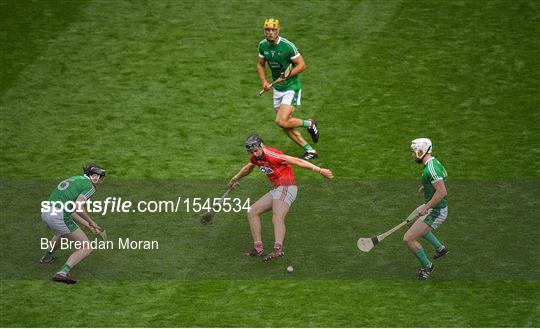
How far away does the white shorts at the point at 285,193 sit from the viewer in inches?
772

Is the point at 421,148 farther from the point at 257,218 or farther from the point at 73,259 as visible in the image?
the point at 73,259

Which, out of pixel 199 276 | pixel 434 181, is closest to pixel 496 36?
pixel 434 181

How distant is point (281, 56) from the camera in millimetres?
22312

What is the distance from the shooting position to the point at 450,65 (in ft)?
86.6

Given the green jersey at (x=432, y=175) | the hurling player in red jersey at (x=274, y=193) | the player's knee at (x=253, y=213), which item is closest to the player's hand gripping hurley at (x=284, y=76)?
the hurling player in red jersey at (x=274, y=193)

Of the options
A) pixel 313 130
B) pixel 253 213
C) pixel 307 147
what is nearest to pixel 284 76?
pixel 313 130

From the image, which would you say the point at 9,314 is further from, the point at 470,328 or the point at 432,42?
the point at 432,42

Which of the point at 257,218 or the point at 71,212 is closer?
the point at 71,212

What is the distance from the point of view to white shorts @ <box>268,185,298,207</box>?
772 inches

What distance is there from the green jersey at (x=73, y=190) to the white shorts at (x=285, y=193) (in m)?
3.16

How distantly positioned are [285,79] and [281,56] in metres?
0.46

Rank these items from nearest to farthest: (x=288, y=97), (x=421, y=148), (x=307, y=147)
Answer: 1. (x=421, y=148)
2. (x=288, y=97)
3. (x=307, y=147)

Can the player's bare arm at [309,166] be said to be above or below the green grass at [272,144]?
above

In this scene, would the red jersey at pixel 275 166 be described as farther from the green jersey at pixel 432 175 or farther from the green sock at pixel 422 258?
the green sock at pixel 422 258
